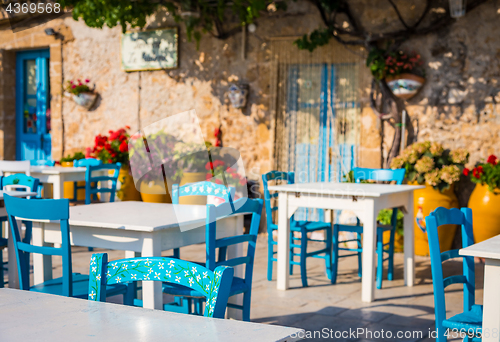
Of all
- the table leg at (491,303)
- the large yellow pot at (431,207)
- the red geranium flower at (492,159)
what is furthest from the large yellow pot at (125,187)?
the table leg at (491,303)

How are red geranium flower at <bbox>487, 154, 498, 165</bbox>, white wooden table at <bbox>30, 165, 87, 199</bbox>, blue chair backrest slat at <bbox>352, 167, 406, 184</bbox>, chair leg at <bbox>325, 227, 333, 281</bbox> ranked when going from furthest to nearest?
white wooden table at <bbox>30, 165, 87, 199</bbox> < red geranium flower at <bbox>487, 154, 498, 165</bbox> < blue chair backrest slat at <bbox>352, 167, 406, 184</bbox> < chair leg at <bbox>325, 227, 333, 281</bbox>

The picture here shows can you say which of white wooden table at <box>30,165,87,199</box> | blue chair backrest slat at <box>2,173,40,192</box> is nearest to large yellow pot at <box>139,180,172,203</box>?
white wooden table at <box>30,165,87,199</box>

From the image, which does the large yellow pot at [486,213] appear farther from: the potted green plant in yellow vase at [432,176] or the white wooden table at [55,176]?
the white wooden table at [55,176]

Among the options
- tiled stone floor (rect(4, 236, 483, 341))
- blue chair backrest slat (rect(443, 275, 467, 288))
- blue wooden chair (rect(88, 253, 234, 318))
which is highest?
blue wooden chair (rect(88, 253, 234, 318))

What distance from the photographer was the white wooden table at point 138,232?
8.77 ft

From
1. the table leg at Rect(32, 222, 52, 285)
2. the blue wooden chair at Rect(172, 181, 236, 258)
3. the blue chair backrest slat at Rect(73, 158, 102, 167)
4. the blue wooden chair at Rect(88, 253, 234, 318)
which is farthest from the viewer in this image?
the blue chair backrest slat at Rect(73, 158, 102, 167)

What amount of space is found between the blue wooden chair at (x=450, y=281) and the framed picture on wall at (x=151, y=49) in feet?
19.0

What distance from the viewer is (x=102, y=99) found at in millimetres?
8461

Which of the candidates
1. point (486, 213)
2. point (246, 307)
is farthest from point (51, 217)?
point (486, 213)

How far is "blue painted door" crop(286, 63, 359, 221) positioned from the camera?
6738 mm

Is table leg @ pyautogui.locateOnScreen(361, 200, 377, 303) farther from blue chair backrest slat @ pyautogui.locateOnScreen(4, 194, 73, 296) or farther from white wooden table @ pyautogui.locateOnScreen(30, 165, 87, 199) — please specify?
white wooden table @ pyautogui.locateOnScreen(30, 165, 87, 199)

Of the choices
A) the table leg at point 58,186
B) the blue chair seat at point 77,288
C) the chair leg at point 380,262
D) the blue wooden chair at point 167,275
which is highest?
the blue wooden chair at point 167,275

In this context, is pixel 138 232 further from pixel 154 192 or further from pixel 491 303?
pixel 154 192

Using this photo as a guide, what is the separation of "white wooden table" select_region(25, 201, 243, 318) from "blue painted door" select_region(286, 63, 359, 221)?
3.69 metres
